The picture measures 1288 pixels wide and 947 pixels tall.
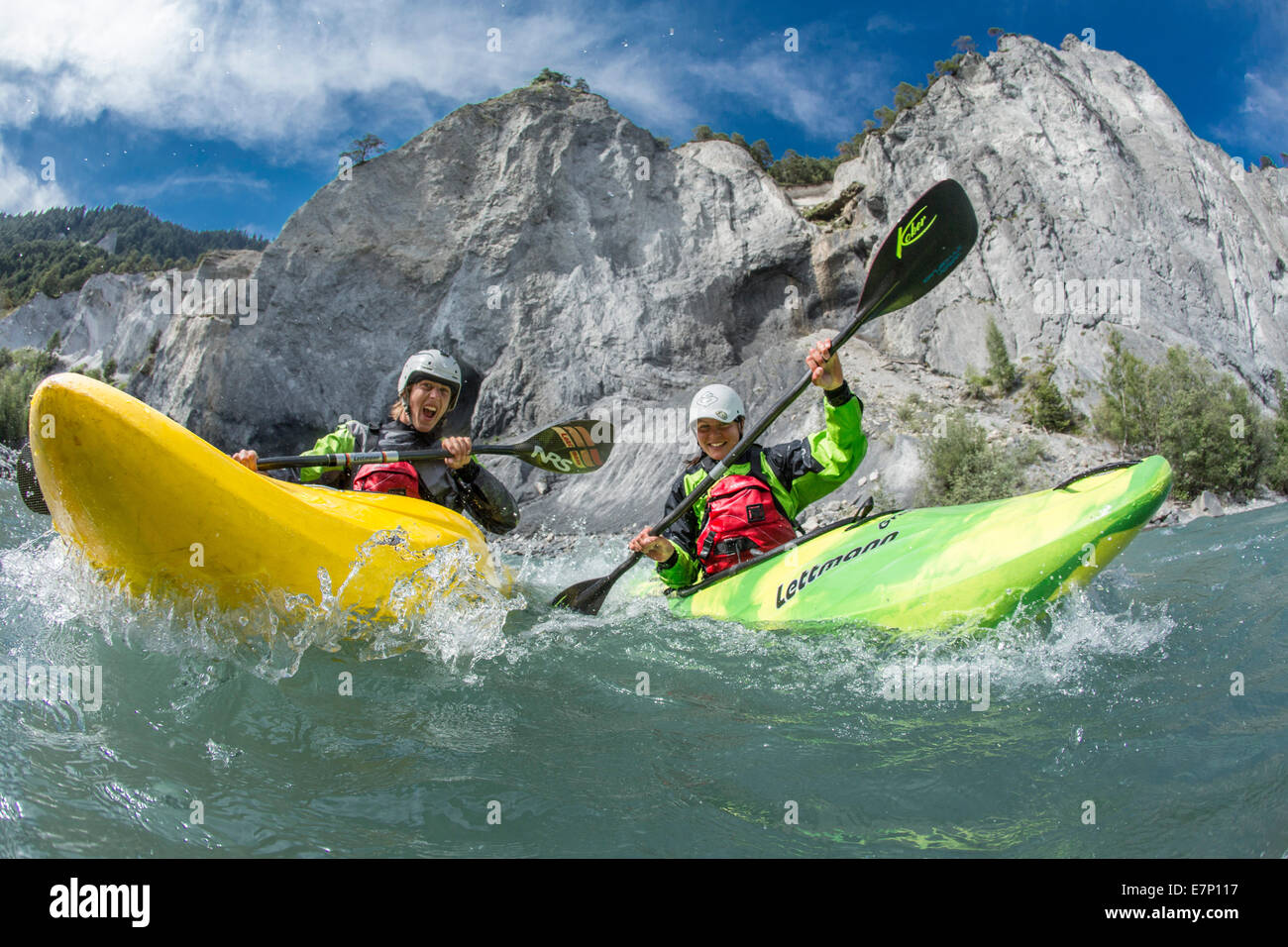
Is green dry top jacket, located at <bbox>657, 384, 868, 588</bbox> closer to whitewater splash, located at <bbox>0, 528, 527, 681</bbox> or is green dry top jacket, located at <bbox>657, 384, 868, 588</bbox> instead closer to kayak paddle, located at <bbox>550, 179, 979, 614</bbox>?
kayak paddle, located at <bbox>550, 179, 979, 614</bbox>

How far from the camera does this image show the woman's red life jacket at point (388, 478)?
4242 mm

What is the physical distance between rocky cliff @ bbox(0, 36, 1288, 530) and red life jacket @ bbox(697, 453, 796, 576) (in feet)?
32.7

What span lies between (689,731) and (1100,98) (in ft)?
65.5

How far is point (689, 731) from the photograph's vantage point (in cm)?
244

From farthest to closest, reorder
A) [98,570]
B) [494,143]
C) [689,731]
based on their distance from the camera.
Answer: [494,143] < [98,570] < [689,731]

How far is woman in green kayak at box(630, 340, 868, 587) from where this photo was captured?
3975 mm

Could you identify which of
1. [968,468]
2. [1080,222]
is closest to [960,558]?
[968,468]

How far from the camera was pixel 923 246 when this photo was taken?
4.17 metres

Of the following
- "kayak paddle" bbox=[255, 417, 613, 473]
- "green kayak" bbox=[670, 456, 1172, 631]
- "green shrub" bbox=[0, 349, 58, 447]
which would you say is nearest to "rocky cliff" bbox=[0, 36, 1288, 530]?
"green shrub" bbox=[0, 349, 58, 447]

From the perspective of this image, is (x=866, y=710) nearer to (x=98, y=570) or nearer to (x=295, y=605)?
(x=295, y=605)

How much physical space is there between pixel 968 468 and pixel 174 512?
9790mm

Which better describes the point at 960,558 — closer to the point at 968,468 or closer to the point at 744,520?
the point at 744,520
